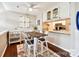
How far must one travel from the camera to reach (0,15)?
2232 mm

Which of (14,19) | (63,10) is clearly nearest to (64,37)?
(63,10)

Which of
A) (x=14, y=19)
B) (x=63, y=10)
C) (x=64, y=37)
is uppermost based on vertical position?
(x=63, y=10)

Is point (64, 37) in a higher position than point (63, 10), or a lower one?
lower

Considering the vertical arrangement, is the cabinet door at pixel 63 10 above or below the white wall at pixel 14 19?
above

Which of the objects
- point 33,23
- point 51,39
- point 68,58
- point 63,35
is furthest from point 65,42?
point 33,23

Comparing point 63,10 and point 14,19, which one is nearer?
Answer: point 14,19

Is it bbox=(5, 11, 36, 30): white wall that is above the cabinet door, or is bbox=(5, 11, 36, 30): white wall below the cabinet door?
below

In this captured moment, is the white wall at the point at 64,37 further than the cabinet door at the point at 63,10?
No

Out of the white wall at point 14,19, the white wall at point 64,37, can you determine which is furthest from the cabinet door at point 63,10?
the white wall at point 14,19

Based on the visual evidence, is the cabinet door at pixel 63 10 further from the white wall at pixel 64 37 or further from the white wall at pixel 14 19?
the white wall at pixel 14 19

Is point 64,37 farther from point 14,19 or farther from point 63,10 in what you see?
point 14,19

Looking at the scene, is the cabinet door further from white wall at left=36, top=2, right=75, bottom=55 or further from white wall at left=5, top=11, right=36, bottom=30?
white wall at left=5, top=11, right=36, bottom=30

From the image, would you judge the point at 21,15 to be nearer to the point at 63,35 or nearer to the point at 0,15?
the point at 0,15

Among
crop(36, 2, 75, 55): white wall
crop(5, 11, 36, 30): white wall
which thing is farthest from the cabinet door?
crop(5, 11, 36, 30): white wall
